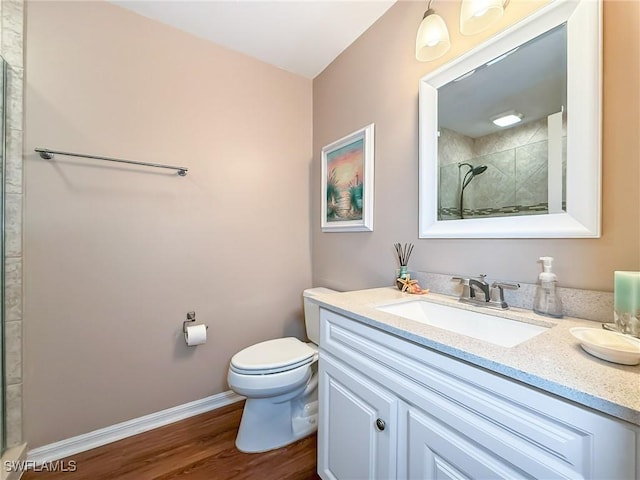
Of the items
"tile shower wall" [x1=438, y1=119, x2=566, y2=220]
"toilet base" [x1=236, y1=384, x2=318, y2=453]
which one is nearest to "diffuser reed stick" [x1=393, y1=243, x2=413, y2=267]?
"tile shower wall" [x1=438, y1=119, x2=566, y2=220]

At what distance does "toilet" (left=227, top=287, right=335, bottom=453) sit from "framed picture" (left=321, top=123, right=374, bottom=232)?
847mm

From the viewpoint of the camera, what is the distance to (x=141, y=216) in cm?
155

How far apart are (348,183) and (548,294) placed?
121 cm

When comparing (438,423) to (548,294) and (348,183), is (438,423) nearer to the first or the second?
(548,294)

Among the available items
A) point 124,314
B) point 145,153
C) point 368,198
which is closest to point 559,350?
point 368,198

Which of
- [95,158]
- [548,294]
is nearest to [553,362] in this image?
[548,294]

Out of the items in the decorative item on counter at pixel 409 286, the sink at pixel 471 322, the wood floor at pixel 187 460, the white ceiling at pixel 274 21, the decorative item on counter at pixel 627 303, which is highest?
the white ceiling at pixel 274 21

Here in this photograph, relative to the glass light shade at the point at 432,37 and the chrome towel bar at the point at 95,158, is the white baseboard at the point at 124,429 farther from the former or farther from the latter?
the glass light shade at the point at 432,37

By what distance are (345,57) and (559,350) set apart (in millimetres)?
1980

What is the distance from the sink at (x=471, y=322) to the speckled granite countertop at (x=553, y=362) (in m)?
0.04

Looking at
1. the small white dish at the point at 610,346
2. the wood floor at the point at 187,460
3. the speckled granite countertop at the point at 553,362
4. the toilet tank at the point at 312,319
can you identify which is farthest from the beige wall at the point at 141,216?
the small white dish at the point at 610,346

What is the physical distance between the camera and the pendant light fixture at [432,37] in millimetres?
1099

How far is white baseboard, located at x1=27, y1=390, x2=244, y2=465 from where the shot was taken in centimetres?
131

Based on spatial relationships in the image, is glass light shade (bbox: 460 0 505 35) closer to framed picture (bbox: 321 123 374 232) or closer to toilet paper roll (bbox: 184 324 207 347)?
framed picture (bbox: 321 123 374 232)
